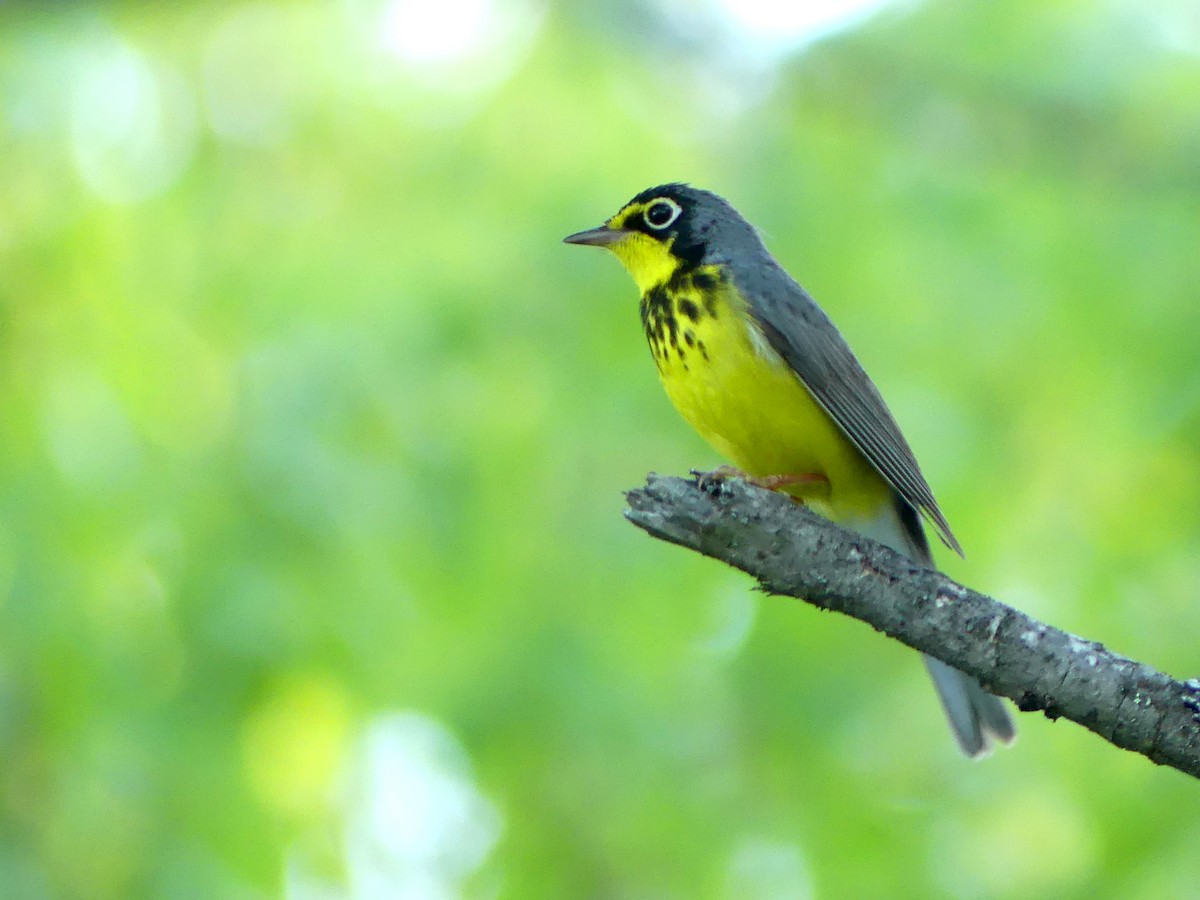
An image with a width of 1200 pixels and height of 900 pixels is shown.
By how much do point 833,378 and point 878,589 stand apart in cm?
189

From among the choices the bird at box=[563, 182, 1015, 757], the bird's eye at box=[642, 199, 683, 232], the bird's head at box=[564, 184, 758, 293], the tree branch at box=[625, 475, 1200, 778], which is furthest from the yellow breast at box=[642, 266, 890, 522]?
the tree branch at box=[625, 475, 1200, 778]

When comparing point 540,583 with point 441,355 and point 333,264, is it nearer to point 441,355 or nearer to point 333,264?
point 441,355

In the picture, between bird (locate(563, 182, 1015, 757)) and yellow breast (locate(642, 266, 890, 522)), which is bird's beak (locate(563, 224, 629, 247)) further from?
yellow breast (locate(642, 266, 890, 522))

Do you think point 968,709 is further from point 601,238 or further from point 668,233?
point 601,238

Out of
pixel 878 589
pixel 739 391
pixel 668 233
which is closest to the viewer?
pixel 878 589

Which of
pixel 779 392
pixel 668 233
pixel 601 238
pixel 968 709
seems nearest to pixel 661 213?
pixel 668 233

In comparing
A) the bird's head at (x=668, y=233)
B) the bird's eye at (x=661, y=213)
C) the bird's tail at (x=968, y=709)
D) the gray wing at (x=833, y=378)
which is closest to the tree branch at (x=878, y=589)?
the gray wing at (x=833, y=378)

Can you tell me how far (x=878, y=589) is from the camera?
4980 mm

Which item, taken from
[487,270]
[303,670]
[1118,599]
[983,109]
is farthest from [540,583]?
[983,109]

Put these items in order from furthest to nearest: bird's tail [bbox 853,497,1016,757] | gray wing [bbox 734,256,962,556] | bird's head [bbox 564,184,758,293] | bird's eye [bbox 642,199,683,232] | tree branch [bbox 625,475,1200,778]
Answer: bird's eye [bbox 642,199,683,232], bird's head [bbox 564,184,758,293], bird's tail [bbox 853,497,1016,757], gray wing [bbox 734,256,962,556], tree branch [bbox 625,475,1200,778]

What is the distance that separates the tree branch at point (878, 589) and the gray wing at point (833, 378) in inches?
46.7

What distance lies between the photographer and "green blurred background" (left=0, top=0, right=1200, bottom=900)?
8.12m

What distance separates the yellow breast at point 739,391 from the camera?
20.5 ft

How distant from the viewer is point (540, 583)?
8.74 m
